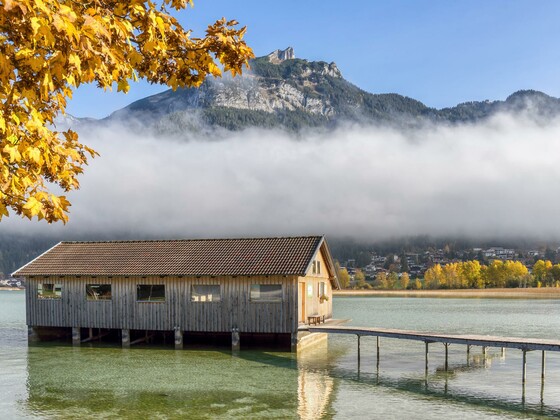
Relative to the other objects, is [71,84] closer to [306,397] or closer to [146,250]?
[306,397]

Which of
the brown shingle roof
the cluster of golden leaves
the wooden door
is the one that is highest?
the cluster of golden leaves

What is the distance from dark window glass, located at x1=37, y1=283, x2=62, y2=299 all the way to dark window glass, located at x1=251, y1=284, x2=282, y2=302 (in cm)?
1358

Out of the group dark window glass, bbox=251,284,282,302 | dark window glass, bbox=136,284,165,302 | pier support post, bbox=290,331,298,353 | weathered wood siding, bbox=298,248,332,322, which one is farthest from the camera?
dark window glass, bbox=136,284,165,302

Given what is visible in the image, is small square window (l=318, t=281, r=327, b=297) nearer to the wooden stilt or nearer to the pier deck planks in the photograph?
the pier deck planks

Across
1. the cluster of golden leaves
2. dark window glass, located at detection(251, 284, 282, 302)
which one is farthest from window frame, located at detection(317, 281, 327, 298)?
the cluster of golden leaves

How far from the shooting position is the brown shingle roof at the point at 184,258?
3528 cm

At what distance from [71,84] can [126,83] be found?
88 centimetres

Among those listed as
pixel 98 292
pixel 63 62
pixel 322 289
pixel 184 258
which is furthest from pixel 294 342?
pixel 63 62

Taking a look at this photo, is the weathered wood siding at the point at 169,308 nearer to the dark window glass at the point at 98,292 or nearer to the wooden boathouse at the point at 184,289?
the wooden boathouse at the point at 184,289

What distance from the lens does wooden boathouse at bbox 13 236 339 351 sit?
34.7m

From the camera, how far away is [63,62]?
5.43 metres

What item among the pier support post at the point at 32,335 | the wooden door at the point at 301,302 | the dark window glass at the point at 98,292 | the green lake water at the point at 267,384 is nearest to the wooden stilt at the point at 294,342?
the green lake water at the point at 267,384

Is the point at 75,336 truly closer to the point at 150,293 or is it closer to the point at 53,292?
the point at 53,292

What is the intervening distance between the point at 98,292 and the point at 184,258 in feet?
19.4
